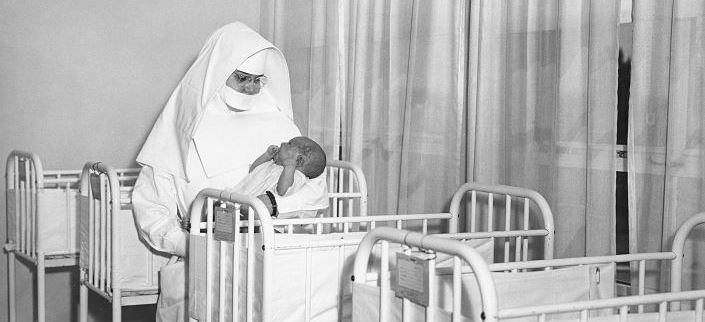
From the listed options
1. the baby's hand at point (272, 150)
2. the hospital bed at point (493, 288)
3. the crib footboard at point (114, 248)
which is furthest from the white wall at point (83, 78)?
the hospital bed at point (493, 288)

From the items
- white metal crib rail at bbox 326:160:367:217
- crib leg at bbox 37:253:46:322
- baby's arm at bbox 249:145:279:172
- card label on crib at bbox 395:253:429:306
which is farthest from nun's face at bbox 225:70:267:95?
card label on crib at bbox 395:253:429:306

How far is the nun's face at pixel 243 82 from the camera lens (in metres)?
3.58

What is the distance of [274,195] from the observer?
327cm

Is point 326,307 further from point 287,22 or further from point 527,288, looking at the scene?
point 287,22

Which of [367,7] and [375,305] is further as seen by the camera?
[367,7]

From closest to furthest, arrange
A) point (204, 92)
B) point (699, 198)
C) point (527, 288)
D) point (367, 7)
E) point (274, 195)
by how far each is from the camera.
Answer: point (527, 288) < point (699, 198) < point (274, 195) < point (204, 92) < point (367, 7)

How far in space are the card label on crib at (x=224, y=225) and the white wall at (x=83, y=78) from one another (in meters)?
2.03

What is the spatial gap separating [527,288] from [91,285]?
196 centimetres

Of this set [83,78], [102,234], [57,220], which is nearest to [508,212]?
[102,234]

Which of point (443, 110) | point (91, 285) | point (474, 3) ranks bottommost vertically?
point (91, 285)

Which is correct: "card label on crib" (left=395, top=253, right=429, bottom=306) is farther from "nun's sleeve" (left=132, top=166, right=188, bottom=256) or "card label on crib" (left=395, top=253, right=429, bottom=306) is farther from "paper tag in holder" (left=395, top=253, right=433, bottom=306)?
"nun's sleeve" (left=132, top=166, right=188, bottom=256)

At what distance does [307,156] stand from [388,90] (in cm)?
71

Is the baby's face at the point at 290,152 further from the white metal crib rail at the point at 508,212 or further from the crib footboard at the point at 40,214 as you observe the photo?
the crib footboard at the point at 40,214

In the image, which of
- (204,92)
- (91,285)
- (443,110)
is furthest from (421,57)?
(91,285)
